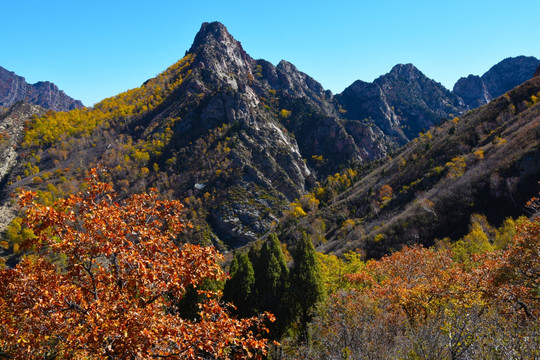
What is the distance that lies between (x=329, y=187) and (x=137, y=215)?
140 meters

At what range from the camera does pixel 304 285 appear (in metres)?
26.3

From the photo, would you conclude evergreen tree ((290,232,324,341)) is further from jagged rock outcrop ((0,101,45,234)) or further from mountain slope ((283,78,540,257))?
jagged rock outcrop ((0,101,45,234))

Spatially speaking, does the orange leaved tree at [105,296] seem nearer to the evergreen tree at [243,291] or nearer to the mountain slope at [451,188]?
the evergreen tree at [243,291]

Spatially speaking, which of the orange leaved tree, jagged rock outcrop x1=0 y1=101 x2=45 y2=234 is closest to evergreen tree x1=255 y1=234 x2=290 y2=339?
the orange leaved tree

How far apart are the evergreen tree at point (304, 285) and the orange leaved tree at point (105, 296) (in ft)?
67.1

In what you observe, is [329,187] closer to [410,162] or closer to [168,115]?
[410,162]

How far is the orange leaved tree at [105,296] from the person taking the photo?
18.9 feet

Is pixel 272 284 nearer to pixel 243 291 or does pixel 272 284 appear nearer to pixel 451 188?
pixel 243 291

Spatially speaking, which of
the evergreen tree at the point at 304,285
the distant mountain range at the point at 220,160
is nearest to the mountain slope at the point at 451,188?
the distant mountain range at the point at 220,160

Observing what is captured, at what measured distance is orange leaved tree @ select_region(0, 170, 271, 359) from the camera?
5.77m

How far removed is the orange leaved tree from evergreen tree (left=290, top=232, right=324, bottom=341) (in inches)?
805

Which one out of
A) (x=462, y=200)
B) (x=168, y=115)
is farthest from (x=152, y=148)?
(x=462, y=200)

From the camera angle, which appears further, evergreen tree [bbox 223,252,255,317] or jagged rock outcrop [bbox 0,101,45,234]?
jagged rock outcrop [bbox 0,101,45,234]

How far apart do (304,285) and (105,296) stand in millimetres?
21351
